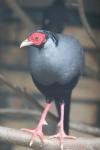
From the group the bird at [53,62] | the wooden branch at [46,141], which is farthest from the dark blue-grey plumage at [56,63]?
the wooden branch at [46,141]

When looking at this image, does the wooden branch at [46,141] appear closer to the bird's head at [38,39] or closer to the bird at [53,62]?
the bird at [53,62]

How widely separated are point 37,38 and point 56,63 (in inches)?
4.0

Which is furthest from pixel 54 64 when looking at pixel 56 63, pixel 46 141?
pixel 46 141

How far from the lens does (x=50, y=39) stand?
1.74 metres

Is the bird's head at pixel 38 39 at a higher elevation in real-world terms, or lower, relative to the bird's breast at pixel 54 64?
higher

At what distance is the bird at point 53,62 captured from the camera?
1.74 metres

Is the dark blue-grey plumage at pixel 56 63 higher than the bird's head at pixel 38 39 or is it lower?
lower

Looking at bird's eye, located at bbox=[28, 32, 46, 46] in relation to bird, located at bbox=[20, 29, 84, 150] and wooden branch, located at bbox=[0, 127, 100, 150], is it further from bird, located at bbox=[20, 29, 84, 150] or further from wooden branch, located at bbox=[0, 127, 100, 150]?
wooden branch, located at bbox=[0, 127, 100, 150]

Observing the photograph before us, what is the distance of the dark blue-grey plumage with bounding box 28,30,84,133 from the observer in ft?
5.75

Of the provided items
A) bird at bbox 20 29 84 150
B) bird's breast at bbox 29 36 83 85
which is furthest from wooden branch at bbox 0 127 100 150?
bird's breast at bbox 29 36 83 85

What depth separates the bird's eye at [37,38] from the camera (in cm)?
172

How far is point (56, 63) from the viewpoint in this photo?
5.77 ft

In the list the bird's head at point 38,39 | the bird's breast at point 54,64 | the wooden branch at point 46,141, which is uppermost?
the bird's head at point 38,39

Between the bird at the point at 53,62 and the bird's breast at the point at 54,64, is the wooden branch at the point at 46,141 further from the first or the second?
the bird's breast at the point at 54,64
